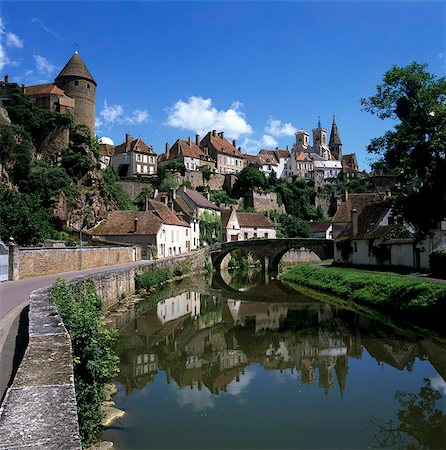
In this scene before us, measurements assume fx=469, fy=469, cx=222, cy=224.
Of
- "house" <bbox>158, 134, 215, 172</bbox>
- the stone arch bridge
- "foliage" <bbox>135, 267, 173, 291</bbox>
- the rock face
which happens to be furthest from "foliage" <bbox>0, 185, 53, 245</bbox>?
"house" <bbox>158, 134, 215, 172</bbox>

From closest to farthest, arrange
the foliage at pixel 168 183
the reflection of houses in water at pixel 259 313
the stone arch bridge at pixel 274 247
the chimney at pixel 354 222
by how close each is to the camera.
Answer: the reflection of houses in water at pixel 259 313 → the chimney at pixel 354 222 → the stone arch bridge at pixel 274 247 → the foliage at pixel 168 183

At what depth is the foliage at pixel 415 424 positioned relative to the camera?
351 inches

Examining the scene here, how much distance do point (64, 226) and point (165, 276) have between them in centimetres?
1274

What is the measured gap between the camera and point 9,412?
4652 mm

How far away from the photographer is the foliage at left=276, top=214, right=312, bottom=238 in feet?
249

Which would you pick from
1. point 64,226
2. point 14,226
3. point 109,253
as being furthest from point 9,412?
point 64,226

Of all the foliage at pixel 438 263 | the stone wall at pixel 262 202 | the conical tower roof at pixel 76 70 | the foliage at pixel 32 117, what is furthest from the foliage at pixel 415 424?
the stone wall at pixel 262 202

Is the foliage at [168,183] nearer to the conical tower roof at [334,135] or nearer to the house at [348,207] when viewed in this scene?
the house at [348,207]

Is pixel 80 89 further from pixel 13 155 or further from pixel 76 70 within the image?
pixel 13 155

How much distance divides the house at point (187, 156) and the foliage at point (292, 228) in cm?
1682

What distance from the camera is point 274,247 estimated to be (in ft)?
174

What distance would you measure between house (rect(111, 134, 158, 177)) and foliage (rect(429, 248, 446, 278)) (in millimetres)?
55407

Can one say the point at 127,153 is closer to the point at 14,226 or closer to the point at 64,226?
the point at 64,226

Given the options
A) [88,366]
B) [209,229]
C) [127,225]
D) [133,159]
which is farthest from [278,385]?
[133,159]
